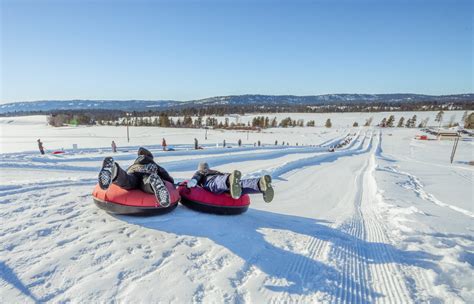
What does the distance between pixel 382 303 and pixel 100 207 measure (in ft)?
13.9

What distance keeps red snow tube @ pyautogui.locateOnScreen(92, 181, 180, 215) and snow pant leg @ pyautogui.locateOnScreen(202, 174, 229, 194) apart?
97cm

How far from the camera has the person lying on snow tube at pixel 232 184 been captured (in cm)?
434

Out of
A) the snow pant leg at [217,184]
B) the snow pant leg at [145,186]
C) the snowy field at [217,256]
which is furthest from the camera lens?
the snow pant leg at [217,184]

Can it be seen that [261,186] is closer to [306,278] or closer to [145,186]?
[306,278]

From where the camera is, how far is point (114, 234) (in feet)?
12.5

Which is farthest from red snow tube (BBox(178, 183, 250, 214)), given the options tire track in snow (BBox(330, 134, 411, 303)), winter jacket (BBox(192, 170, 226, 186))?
tire track in snow (BBox(330, 134, 411, 303))

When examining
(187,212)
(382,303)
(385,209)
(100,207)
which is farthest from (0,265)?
(385,209)

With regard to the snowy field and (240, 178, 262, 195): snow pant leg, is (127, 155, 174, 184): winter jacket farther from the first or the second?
(240, 178, 262, 195): snow pant leg

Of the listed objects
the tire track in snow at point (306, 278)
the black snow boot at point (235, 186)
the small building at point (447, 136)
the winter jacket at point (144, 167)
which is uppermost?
the winter jacket at point (144, 167)

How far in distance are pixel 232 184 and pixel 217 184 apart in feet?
1.69

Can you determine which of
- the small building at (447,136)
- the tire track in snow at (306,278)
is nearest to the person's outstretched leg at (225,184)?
the tire track in snow at (306,278)

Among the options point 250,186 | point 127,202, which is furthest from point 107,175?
point 250,186

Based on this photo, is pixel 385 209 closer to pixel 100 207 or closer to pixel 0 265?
pixel 100 207

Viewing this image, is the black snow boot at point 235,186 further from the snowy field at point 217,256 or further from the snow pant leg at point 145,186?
the snow pant leg at point 145,186
